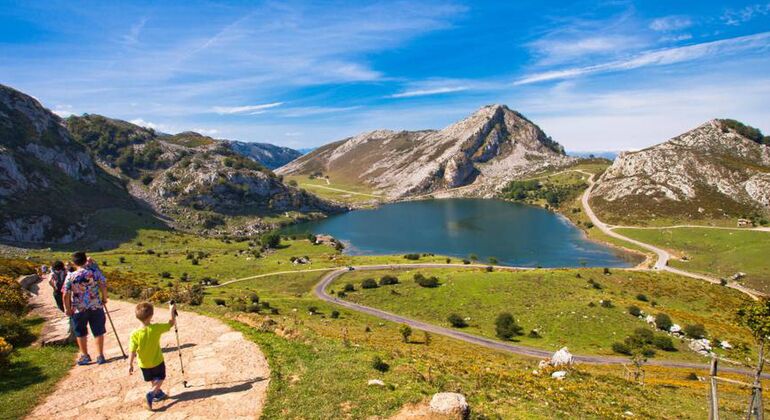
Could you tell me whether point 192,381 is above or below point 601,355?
above

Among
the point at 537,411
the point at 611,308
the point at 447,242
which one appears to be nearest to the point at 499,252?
the point at 447,242

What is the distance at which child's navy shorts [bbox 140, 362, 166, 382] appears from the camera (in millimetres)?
14231

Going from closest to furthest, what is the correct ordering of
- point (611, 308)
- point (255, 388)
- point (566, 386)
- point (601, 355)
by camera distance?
1. point (255, 388)
2. point (566, 386)
3. point (601, 355)
4. point (611, 308)

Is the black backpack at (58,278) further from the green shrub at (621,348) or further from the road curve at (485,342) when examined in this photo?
the green shrub at (621,348)

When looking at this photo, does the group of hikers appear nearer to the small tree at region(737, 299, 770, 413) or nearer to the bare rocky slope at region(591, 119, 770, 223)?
the small tree at region(737, 299, 770, 413)

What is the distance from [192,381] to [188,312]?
49.3ft

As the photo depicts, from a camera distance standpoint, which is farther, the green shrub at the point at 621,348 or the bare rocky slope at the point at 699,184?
the bare rocky slope at the point at 699,184

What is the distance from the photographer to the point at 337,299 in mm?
79438

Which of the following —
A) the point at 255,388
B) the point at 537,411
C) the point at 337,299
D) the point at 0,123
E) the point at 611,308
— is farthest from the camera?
the point at 0,123

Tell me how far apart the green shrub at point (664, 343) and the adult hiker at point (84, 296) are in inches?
2596

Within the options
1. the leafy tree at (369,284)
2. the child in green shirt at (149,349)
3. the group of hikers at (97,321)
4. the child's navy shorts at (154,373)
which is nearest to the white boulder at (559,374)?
the group of hikers at (97,321)

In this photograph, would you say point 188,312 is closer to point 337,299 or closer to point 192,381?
point 192,381

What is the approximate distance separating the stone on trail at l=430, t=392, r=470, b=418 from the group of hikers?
10573 mm

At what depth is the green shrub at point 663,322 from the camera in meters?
60.2
